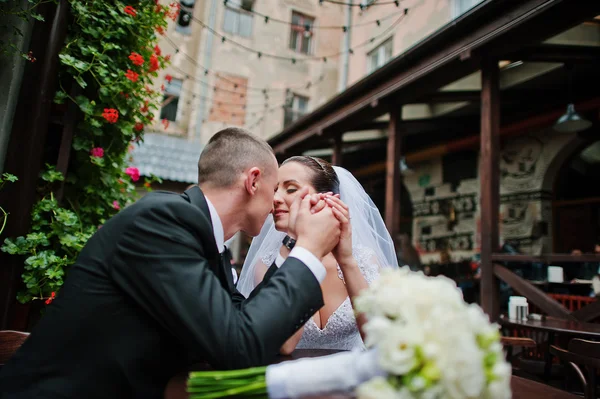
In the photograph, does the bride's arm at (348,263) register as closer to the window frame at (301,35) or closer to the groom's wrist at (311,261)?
the groom's wrist at (311,261)

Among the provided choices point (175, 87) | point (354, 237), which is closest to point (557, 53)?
point (354, 237)

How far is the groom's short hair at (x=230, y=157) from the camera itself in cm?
167

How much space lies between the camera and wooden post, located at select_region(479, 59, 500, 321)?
4.43 meters

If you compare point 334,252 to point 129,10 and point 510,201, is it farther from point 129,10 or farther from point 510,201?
point 510,201

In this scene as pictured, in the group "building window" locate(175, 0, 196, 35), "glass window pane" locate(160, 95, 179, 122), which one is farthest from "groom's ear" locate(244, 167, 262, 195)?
"glass window pane" locate(160, 95, 179, 122)

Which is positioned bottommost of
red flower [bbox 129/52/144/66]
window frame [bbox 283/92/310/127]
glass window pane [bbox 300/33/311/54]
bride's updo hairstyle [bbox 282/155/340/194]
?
bride's updo hairstyle [bbox 282/155/340/194]

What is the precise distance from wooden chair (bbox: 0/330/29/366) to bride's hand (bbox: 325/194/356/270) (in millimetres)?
1471

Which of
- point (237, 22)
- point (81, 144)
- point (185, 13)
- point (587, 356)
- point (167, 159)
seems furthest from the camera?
point (237, 22)

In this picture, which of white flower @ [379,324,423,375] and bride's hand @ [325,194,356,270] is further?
bride's hand @ [325,194,356,270]

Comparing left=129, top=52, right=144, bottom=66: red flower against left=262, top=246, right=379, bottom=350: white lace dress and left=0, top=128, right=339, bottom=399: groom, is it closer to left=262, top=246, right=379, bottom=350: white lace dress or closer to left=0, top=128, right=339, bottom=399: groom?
left=0, top=128, right=339, bottom=399: groom

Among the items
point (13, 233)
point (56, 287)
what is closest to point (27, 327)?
point (56, 287)

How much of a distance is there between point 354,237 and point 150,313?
1776 mm

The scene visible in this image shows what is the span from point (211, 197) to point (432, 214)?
335 inches

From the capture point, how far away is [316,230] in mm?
1424
